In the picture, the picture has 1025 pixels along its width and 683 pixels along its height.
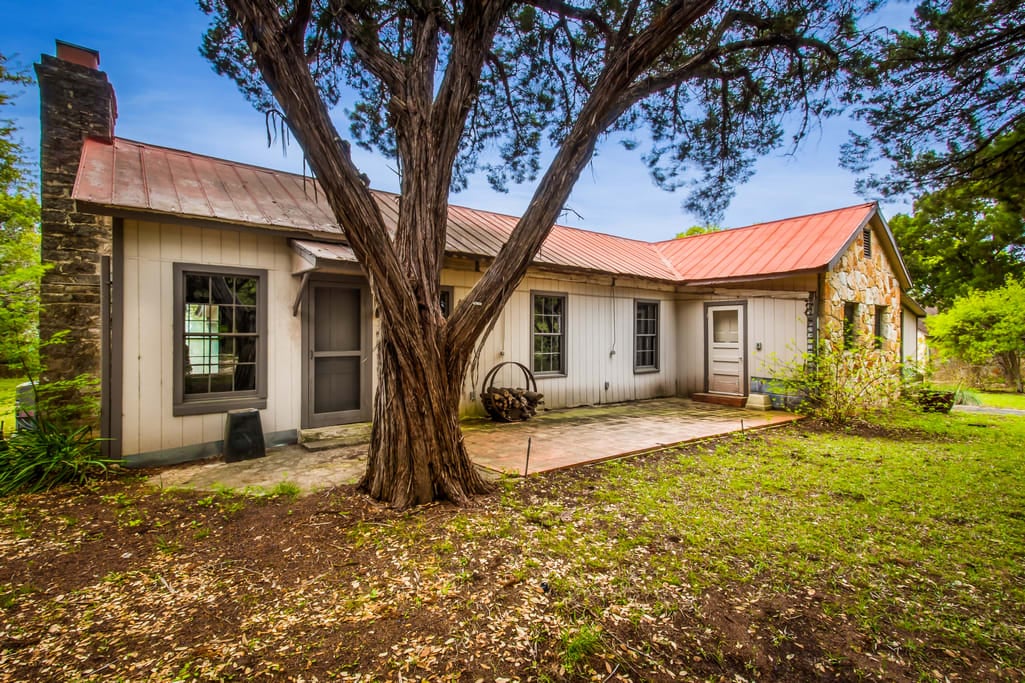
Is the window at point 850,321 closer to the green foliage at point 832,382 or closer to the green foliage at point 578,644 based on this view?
the green foliage at point 832,382

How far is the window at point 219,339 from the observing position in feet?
17.9

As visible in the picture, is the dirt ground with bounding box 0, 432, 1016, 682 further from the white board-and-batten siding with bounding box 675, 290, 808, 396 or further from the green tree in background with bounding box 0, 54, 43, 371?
the white board-and-batten siding with bounding box 675, 290, 808, 396

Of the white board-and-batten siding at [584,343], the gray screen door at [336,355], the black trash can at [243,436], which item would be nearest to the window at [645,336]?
the white board-and-batten siding at [584,343]

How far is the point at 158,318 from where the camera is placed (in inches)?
209

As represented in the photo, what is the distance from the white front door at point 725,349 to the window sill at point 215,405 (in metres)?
8.90

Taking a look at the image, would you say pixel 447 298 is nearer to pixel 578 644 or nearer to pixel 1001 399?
pixel 578 644

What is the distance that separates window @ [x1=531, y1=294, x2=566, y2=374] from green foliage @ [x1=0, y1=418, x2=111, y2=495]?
20.7 feet

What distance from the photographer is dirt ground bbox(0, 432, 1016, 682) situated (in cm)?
214

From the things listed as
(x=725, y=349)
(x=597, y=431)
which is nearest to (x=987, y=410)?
(x=725, y=349)

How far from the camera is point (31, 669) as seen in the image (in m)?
2.11

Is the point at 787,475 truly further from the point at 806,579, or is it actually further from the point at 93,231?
the point at 93,231

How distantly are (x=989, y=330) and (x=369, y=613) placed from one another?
19.2 meters

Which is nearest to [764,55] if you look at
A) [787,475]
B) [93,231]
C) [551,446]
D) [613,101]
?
[613,101]

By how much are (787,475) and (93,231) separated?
357 inches
